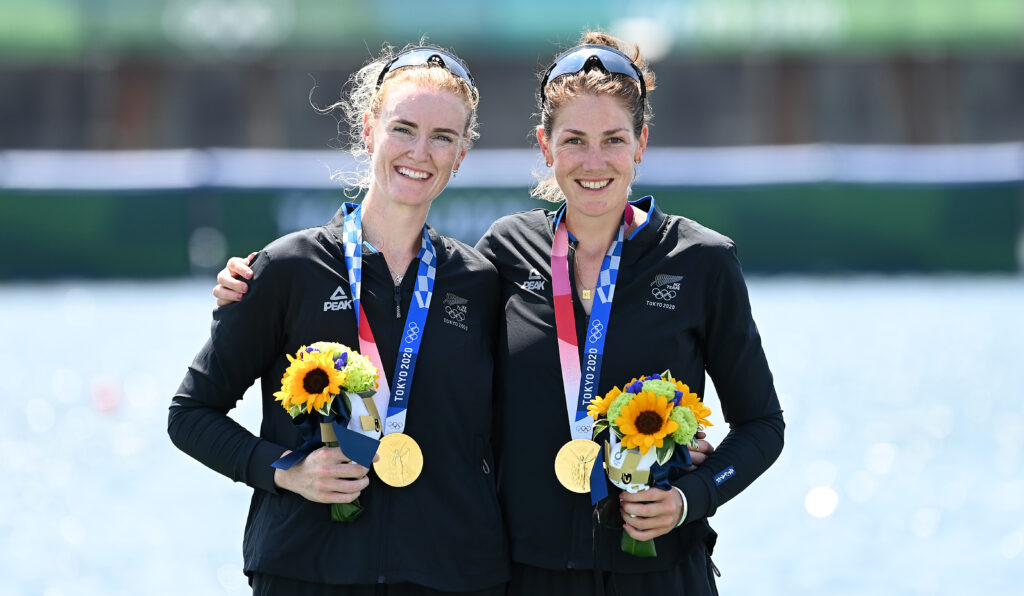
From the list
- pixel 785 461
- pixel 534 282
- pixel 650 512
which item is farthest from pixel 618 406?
pixel 785 461

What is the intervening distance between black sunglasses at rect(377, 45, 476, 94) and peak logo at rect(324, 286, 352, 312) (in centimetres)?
60

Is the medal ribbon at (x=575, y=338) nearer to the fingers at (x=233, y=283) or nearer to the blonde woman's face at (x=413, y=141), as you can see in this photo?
the blonde woman's face at (x=413, y=141)

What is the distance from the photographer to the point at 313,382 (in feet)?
10.4

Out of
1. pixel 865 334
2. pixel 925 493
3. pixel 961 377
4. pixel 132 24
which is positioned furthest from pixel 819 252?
pixel 132 24

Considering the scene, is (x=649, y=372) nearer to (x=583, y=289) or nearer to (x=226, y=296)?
(x=583, y=289)

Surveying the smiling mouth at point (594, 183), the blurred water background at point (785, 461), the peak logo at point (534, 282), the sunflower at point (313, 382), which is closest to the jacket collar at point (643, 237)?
the smiling mouth at point (594, 183)

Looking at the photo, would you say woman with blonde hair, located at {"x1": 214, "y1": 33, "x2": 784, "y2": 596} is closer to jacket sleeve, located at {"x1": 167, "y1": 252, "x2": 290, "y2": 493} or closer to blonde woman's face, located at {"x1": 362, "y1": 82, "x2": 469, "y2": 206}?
jacket sleeve, located at {"x1": 167, "y1": 252, "x2": 290, "y2": 493}

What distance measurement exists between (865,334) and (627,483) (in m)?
10.4

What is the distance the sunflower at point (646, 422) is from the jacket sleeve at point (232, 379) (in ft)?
2.85

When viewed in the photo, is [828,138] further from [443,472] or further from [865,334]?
[443,472]

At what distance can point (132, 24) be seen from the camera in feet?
74.4

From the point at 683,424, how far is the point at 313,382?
0.91 metres

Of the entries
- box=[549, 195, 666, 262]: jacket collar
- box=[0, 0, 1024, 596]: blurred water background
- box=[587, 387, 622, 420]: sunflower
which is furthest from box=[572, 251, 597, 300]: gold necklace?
box=[0, 0, 1024, 596]: blurred water background

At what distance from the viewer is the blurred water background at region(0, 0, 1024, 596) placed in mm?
7152
